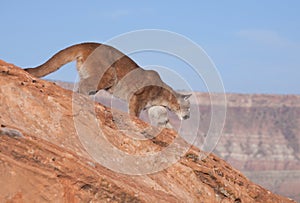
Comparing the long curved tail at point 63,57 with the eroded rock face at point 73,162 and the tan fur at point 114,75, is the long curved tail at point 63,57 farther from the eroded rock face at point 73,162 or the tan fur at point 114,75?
the eroded rock face at point 73,162

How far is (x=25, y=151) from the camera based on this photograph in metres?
10.8

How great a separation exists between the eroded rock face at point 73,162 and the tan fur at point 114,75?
1.80 metres

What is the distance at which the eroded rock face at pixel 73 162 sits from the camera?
10.7m

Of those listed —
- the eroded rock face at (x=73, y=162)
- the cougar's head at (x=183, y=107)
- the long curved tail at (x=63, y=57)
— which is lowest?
the eroded rock face at (x=73, y=162)

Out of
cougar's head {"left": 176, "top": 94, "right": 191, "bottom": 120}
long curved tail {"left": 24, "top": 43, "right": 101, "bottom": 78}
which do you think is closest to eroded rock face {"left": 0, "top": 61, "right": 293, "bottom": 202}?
long curved tail {"left": 24, "top": 43, "right": 101, "bottom": 78}

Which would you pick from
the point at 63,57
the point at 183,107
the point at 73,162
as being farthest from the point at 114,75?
the point at 73,162

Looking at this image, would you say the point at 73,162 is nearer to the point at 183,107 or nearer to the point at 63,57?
the point at 63,57

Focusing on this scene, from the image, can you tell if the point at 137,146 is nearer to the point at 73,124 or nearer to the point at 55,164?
the point at 73,124

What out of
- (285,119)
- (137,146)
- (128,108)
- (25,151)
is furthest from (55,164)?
(285,119)

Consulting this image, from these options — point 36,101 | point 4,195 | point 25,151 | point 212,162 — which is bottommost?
point 4,195

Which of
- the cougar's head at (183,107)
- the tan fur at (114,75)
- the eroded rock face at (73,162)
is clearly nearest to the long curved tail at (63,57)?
the tan fur at (114,75)

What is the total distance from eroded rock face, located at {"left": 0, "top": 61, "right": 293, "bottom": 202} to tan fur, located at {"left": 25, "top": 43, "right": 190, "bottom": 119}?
180cm

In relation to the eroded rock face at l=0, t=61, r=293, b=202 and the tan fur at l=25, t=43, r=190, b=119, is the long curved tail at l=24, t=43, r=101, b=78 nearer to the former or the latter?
the tan fur at l=25, t=43, r=190, b=119

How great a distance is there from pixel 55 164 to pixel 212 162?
4980 millimetres
